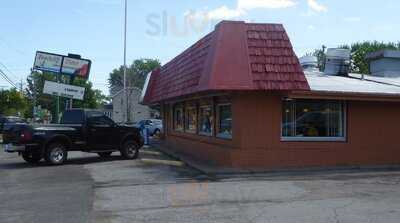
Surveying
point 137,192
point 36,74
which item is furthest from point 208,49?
point 36,74

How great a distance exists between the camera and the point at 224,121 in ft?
62.8

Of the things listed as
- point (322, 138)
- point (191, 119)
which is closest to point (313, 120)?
point (322, 138)

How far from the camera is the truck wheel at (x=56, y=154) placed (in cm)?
1945

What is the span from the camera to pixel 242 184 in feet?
44.9

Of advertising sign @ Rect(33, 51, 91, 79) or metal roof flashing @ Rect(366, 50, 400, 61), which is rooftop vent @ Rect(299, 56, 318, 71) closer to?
metal roof flashing @ Rect(366, 50, 400, 61)

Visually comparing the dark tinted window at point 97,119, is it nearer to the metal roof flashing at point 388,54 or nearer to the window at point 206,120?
the window at point 206,120

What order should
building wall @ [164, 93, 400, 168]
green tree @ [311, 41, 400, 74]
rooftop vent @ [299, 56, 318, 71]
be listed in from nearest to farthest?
building wall @ [164, 93, 400, 168] < rooftop vent @ [299, 56, 318, 71] < green tree @ [311, 41, 400, 74]

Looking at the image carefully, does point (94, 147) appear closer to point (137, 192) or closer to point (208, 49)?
point (208, 49)

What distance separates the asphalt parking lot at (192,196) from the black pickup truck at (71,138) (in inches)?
75.6

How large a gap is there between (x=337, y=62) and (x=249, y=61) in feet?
25.8

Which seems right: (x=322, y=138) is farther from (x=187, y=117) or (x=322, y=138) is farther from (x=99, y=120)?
(x=187, y=117)

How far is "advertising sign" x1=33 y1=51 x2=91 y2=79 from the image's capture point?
43000 mm

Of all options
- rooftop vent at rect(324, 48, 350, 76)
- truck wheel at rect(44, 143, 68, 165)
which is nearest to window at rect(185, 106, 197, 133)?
rooftop vent at rect(324, 48, 350, 76)

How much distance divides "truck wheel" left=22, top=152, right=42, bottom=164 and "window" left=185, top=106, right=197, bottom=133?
647 cm
